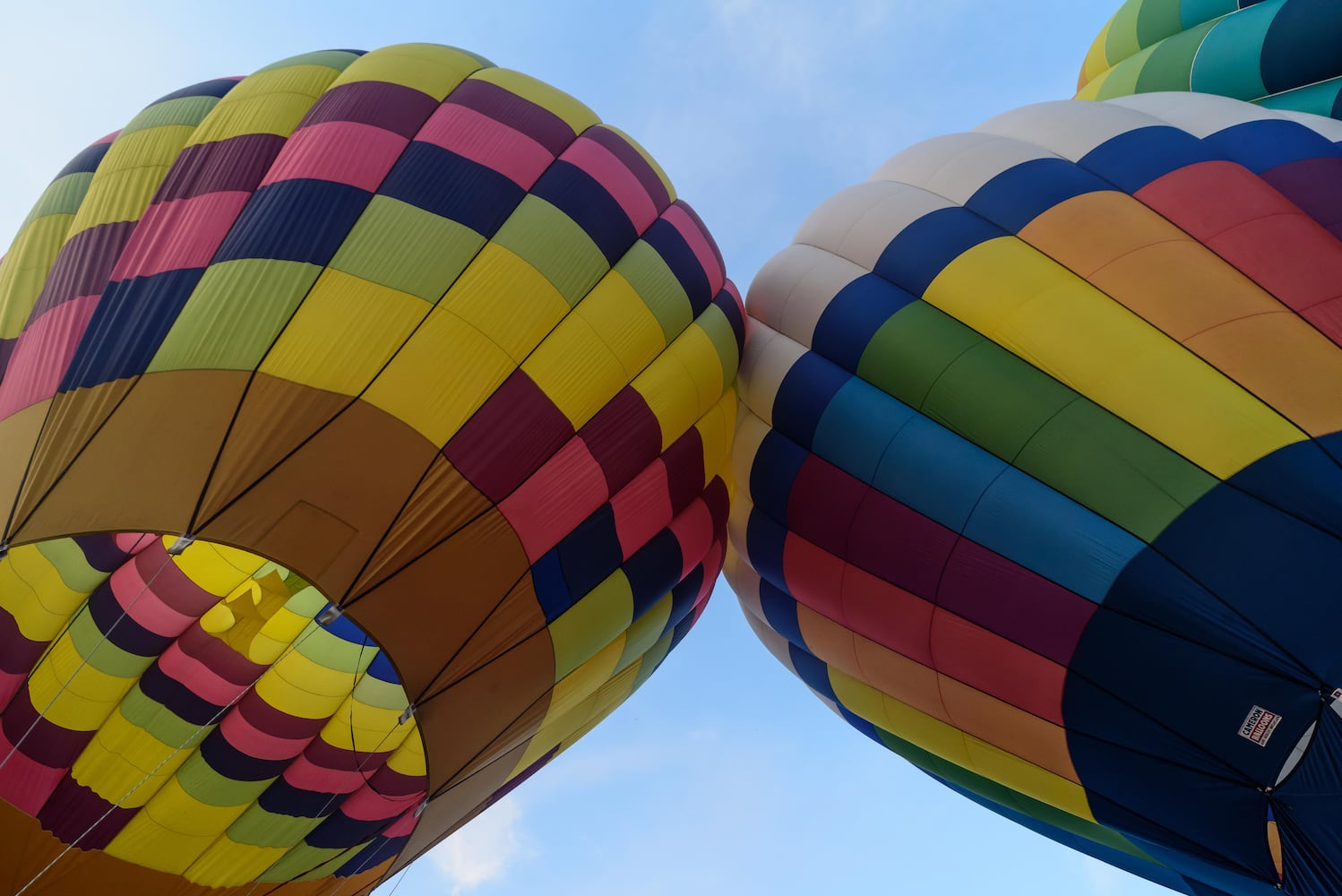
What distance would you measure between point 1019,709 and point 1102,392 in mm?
1824

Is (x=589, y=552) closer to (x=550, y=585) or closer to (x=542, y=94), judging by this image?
(x=550, y=585)

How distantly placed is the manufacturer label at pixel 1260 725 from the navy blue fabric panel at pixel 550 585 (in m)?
3.25

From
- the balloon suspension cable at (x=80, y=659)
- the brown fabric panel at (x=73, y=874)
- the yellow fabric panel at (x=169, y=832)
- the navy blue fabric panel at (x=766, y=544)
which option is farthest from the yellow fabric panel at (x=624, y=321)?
the brown fabric panel at (x=73, y=874)

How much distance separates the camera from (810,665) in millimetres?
7301

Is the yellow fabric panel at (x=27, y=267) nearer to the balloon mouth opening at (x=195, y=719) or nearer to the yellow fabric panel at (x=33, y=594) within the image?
the balloon mouth opening at (x=195, y=719)

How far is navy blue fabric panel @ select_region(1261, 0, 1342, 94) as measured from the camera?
256 inches

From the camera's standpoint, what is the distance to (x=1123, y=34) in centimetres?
799

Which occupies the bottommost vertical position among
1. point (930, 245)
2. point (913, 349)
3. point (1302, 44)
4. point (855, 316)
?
point (913, 349)

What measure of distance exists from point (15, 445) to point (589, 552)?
2588mm

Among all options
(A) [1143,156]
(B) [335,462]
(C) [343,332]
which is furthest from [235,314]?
(A) [1143,156]

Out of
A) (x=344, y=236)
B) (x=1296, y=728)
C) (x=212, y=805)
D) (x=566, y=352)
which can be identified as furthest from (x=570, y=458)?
(x=212, y=805)

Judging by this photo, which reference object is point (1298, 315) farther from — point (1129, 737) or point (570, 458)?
point (570, 458)

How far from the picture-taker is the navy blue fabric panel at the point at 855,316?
581 centimetres

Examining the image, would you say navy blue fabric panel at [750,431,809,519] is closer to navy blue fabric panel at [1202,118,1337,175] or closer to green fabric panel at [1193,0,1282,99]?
navy blue fabric panel at [1202,118,1337,175]
